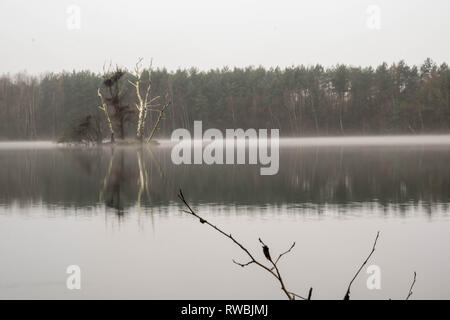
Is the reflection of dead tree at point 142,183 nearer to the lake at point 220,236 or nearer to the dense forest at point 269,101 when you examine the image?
the lake at point 220,236

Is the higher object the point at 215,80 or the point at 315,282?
the point at 215,80

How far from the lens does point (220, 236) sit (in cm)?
989

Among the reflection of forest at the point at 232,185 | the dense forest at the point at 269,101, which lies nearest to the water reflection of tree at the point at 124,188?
the reflection of forest at the point at 232,185

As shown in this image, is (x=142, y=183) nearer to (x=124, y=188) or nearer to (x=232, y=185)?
(x=124, y=188)

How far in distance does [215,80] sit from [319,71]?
→ 52.9ft

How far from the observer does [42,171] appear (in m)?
24.5

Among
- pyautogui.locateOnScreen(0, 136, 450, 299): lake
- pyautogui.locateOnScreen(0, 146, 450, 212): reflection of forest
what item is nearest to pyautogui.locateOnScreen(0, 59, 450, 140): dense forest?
pyautogui.locateOnScreen(0, 146, 450, 212): reflection of forest

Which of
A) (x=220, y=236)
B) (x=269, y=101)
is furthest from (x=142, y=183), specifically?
(x=269, y=101)

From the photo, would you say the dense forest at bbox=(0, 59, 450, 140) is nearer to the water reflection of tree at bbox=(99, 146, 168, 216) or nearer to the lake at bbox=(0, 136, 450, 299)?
the water reflection of tree at bbox=(99, 146, 168, 216)

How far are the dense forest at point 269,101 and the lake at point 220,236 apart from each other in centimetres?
6562

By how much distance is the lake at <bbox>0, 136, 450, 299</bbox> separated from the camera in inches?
261

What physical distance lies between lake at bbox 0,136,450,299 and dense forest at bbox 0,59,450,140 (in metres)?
65.6
